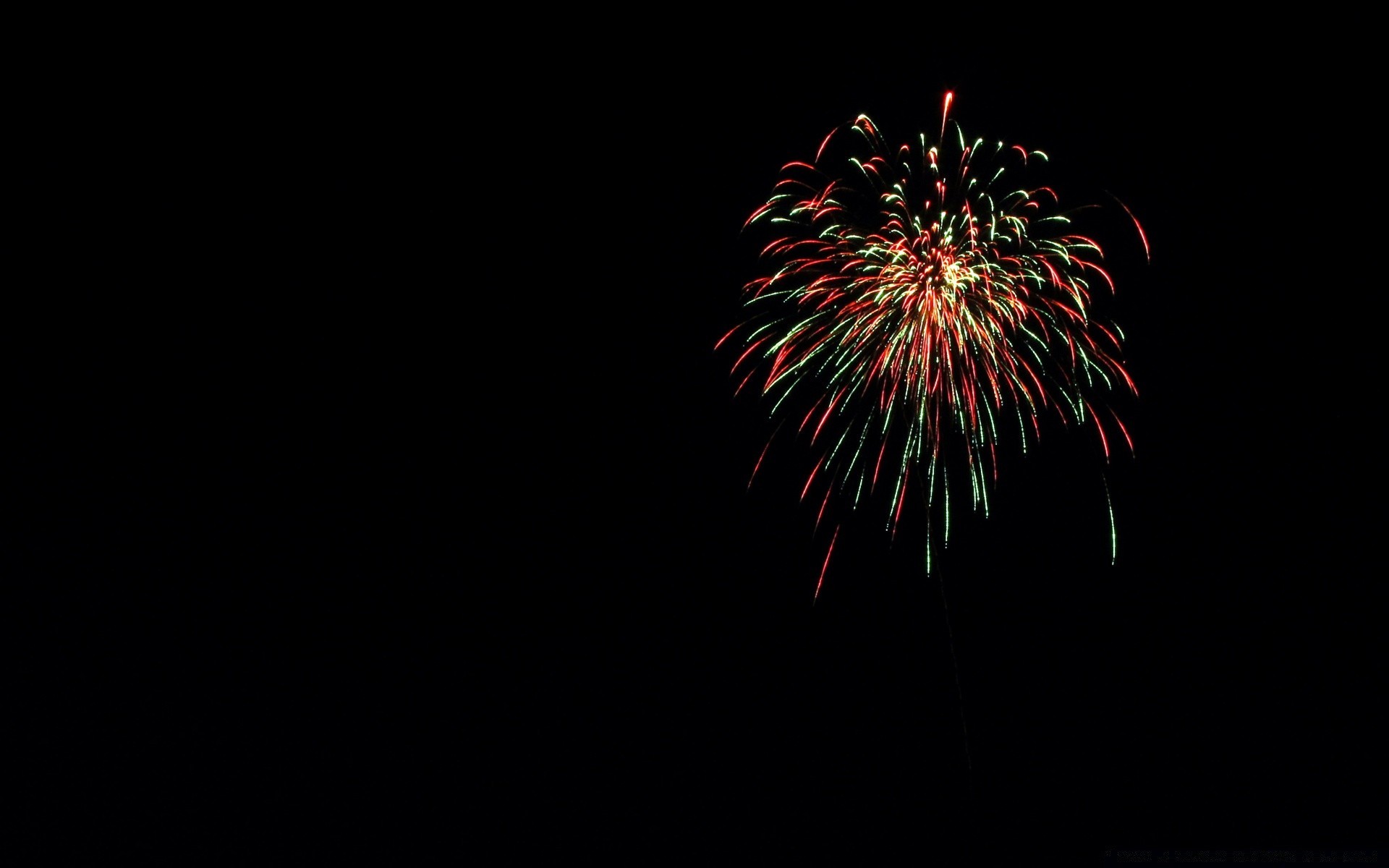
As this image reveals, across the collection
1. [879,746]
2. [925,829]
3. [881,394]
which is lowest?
[925,829]

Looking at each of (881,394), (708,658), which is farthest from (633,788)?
(881,394)

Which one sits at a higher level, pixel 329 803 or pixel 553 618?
pixel 553 618

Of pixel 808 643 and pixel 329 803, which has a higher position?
pixel 808 643

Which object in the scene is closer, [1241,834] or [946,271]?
[946,271]

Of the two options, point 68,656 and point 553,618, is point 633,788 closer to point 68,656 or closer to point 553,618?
point 553,618

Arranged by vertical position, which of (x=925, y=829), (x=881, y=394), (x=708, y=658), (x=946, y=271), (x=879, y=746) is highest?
(x=946, y=271)

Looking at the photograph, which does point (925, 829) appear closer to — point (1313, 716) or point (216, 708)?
point (1313, 716)

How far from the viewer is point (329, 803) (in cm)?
3020

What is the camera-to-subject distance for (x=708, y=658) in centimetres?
3316

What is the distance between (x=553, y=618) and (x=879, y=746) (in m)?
10.4

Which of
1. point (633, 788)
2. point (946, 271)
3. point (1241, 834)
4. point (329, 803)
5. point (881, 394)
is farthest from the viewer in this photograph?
point (633, 788)

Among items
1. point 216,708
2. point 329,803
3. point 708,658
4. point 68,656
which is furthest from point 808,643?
point 68,656

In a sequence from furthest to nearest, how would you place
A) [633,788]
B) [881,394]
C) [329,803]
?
[633,788]
[329,803]
[881,394]

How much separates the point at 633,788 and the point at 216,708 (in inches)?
486
